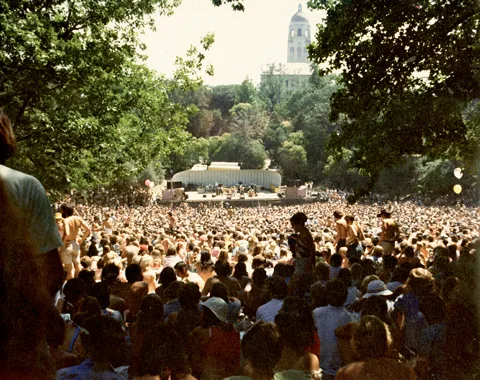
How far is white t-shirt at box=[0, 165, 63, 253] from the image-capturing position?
1.74m

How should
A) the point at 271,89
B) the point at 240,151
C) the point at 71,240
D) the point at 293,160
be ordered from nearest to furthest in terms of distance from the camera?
the point at 71,240 → the point at 293,160 → the point at 240,151 → the point at 271,89

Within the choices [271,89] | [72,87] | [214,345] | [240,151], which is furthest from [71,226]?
[271,89]

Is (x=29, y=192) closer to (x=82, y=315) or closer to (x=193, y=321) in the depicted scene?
(x=82, y=315)

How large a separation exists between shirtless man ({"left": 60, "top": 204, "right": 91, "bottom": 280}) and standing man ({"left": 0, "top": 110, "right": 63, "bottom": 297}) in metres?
6.68

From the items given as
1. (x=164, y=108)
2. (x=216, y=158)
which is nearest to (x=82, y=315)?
(x=164, y=108)

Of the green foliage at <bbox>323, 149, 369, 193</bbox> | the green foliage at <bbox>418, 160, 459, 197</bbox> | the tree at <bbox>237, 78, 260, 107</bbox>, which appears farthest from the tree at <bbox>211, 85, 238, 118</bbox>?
the green foliage at <bbox>418, 160, 459, 197</bbox>

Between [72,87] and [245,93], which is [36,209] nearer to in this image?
[72,87]

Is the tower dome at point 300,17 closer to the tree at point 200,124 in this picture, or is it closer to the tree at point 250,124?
the tree at point 200,124

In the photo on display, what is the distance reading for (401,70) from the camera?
1080 cm

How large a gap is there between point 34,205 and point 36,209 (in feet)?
0.06

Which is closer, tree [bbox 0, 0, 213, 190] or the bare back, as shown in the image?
the bare back

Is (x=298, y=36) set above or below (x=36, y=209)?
above

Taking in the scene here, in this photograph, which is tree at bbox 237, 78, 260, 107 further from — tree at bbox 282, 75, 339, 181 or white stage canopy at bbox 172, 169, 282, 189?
white stage canopy at bbox 172, 169, 282, 189

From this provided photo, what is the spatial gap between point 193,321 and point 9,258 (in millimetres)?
3535
